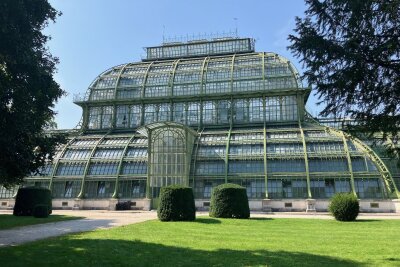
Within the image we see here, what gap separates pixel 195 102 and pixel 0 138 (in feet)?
150

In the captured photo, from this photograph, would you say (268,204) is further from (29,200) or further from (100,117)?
(100,117)

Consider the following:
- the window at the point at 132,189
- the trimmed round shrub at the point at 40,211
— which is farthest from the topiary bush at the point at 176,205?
the window at the point at 132,189

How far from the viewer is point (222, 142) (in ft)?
168

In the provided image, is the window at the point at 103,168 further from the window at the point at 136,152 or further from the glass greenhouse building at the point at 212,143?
the window at the point at 136,152

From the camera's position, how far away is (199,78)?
59.3 m

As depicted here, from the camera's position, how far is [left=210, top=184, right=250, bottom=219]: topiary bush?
30625 millimetres

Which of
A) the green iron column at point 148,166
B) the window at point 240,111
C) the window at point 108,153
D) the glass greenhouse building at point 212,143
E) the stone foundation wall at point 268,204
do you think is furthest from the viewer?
the window at point 240,111

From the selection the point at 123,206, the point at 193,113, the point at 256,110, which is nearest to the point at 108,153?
the point at 123,206

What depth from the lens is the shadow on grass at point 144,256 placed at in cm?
1204

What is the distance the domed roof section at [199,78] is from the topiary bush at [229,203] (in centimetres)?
2760

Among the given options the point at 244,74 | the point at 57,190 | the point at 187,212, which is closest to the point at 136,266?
the point at 187,212

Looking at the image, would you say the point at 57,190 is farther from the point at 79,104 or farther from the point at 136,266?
the point at 136,266

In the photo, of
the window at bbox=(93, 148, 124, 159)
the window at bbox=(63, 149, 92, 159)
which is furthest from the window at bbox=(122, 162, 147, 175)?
the window at bbox=(63, 149, 92, 159)

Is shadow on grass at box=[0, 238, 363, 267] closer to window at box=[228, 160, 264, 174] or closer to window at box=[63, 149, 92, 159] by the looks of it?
window at box=[228, 160, 264, 174]
